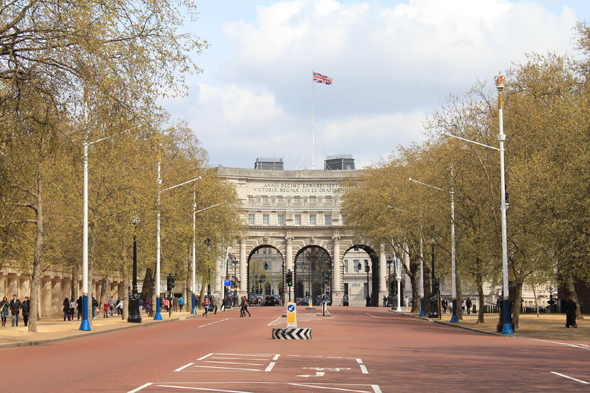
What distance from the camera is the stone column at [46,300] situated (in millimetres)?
62750

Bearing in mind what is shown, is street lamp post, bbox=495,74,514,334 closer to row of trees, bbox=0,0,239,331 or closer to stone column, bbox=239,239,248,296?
row of trees, bbox=0,0,239,331

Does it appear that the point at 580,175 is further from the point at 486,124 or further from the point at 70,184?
the point at 70,184

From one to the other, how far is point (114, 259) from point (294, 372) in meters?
35.1

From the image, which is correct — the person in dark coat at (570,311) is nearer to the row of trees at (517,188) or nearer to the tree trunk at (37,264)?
the row of trees at (517,188)

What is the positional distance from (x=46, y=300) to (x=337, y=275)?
5465 centimetres

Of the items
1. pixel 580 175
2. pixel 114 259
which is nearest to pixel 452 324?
pixel 580 175

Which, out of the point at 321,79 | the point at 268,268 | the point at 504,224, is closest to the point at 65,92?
the point at 504,224

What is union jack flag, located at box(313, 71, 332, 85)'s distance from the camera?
309 feet

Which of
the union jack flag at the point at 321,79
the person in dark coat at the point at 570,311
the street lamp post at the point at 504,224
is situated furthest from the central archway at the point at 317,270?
the street lamp post at the point at 504,224

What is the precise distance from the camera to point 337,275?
4331 inches

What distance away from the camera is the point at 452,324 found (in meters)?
45.6

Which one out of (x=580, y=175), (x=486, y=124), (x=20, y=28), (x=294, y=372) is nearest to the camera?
(x=294, y=372)

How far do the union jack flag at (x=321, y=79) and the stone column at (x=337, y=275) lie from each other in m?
25.8

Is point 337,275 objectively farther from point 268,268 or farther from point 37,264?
point 37,264
